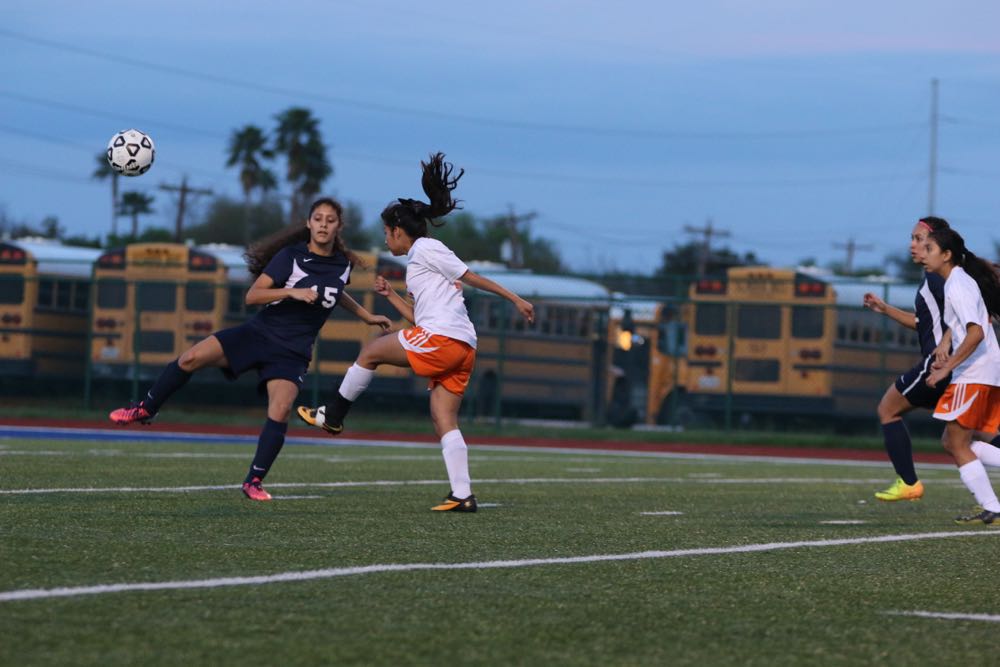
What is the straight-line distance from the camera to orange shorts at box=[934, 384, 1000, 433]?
9.32m

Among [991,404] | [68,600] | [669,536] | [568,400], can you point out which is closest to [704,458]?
[568,400]

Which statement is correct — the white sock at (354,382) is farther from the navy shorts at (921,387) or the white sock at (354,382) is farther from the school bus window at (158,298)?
the school bus window at (158,298)

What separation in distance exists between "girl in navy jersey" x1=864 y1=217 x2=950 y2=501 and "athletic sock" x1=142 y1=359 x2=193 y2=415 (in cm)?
414

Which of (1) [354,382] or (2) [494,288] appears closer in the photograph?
(2) [494,288]

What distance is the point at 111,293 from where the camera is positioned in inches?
1112

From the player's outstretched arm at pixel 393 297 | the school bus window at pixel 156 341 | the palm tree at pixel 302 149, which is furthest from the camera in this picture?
the palm tree at pixel 302 149

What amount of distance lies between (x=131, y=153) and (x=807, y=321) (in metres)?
17.5

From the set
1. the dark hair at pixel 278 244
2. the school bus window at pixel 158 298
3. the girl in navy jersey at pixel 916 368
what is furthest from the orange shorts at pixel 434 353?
the school bus window at pixel 158 298

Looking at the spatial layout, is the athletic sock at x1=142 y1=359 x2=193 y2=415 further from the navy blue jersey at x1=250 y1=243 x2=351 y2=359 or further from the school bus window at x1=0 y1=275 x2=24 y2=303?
the school bus window at x1=0 y1=275 x2=24 y2=303

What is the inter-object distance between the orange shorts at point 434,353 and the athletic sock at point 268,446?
0.86 m

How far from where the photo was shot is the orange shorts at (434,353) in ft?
30.4

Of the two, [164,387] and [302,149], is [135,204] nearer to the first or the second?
[302,149]

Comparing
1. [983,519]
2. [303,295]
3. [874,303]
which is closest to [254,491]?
[303,295]

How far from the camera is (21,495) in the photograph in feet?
29.7
